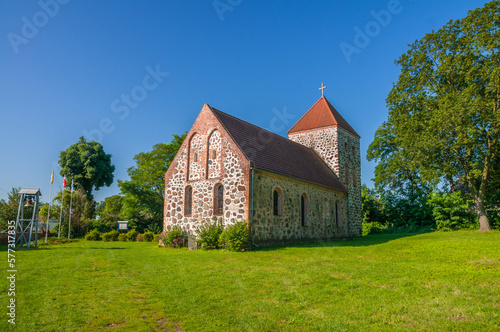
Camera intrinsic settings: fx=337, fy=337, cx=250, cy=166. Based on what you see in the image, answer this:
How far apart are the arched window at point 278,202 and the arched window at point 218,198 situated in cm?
306

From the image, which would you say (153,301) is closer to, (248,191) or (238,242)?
(238,242)

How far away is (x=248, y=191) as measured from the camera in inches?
688

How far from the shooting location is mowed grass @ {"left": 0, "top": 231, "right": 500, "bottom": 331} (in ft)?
19.1

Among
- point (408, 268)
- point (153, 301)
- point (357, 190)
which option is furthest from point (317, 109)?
point (153, 301)

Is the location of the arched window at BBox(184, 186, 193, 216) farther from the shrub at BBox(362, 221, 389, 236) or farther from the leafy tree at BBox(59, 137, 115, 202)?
the leafy tree at BBox(59, 137, 115, 202)

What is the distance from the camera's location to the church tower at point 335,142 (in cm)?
2880

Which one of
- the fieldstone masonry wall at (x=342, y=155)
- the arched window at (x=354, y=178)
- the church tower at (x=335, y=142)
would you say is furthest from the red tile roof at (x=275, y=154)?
the arched window at (x=354, y=178)

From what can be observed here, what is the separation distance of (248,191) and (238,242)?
2725mm

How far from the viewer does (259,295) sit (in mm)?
7730

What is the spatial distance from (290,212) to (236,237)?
16.6 feet

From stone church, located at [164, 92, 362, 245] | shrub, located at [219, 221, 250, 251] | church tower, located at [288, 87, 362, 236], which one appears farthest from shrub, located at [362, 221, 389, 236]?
shrub, located at [219, 221, 250, 251]

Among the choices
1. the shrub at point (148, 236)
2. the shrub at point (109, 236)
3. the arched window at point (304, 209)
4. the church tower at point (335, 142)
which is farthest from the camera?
the church tower at point (335, 142)

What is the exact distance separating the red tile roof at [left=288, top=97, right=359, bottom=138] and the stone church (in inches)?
160

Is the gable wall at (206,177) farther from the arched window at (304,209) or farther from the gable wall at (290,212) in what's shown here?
the arched window at (304,209)
